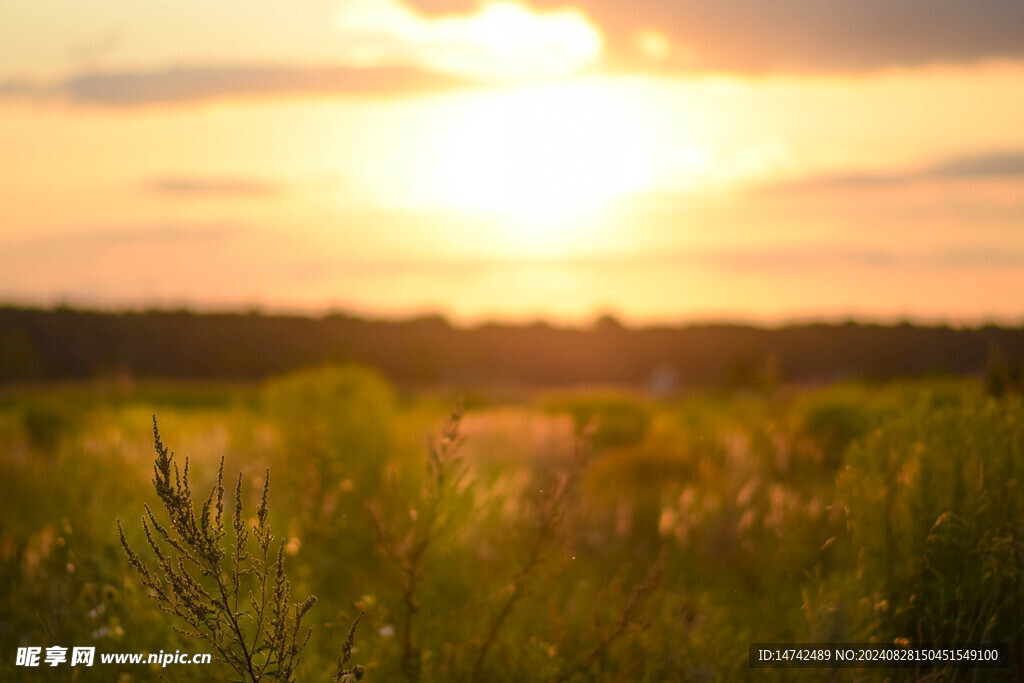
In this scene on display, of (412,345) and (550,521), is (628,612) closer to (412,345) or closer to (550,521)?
(550,521)

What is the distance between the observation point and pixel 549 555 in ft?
10.5

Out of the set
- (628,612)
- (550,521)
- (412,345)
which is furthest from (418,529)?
(412,345)

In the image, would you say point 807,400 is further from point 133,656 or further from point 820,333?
point 820,333

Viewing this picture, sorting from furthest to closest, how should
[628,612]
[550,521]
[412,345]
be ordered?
1. [412,345]
2. [550,521]
3. [628,612]

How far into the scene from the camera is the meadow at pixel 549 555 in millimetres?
3395

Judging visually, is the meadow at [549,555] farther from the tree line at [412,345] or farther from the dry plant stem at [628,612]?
the tree line at [412,345]

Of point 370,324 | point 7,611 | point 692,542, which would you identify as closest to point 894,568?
point 692,542

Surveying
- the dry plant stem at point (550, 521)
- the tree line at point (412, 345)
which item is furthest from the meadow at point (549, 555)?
the tree line at point (412, 345)

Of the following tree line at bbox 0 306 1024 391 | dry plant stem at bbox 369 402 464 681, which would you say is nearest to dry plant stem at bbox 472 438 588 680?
dry plant stem at bbox 369 402 464 681

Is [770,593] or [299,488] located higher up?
[299,488]

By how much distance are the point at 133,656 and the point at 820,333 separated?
6128cm

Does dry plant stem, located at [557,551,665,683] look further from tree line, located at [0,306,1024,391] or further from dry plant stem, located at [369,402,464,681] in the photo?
tree line, located at [0,306,1024,391]

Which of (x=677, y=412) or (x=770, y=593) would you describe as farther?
(x=677, y=412)

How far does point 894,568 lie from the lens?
374 centimetres
